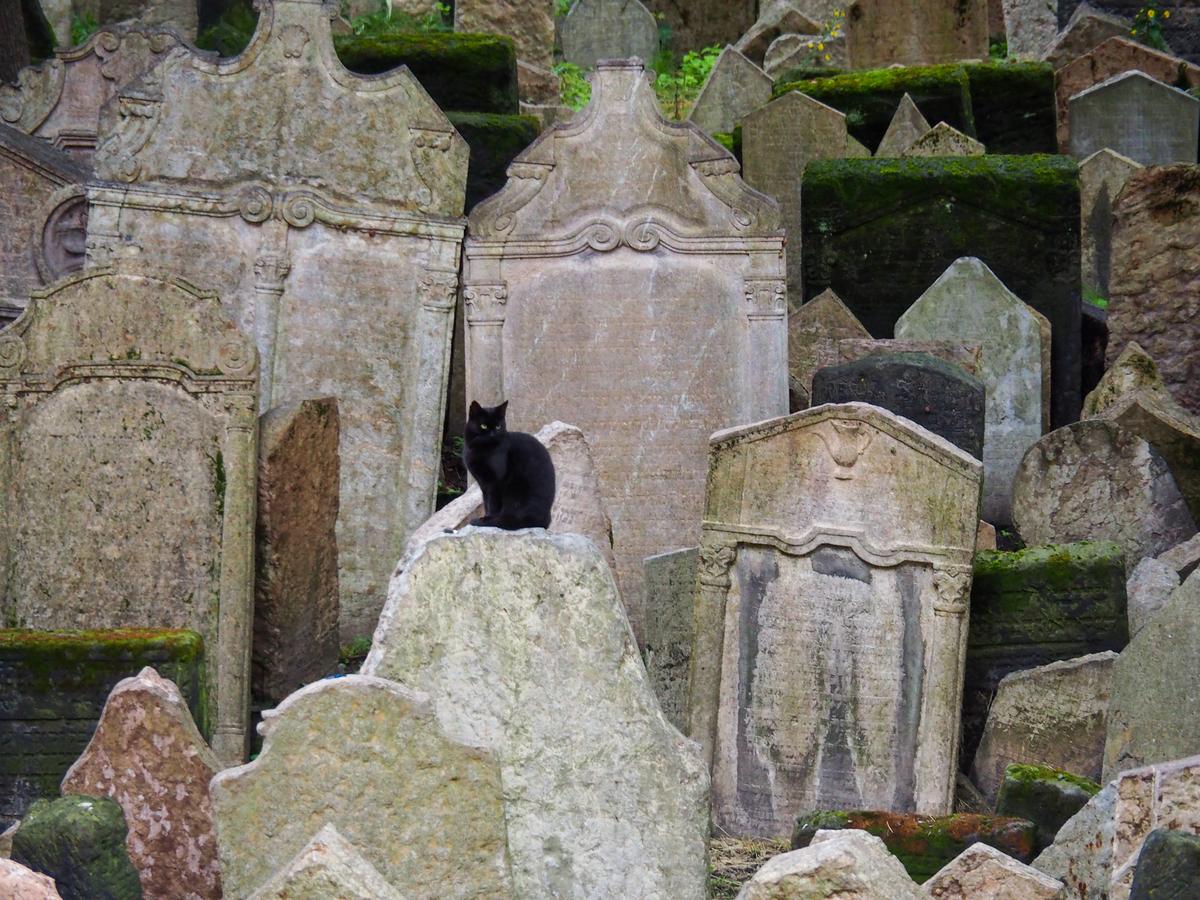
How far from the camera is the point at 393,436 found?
9.93 m

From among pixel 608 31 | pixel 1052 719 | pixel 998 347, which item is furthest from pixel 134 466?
pixel 608 31

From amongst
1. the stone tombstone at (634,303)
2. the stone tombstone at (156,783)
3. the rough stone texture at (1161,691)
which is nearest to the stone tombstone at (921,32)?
the stone tombstone at (634,303)

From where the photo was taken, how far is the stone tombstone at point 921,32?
61.8 ft

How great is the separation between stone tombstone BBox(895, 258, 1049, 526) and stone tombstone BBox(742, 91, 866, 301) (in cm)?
287

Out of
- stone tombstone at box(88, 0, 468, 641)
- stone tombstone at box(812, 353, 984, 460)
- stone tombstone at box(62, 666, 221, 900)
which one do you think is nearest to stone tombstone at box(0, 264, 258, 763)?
stone tombstone at box(88, 0, 468, 641)

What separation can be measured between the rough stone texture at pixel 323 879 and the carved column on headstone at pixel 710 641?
11.5 ft

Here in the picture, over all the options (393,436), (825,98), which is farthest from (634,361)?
(825,98)

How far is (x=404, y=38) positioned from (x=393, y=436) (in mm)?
4333

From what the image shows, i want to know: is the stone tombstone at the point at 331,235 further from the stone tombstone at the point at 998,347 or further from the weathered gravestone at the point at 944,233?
the weathered gravestone at the point at 944,233

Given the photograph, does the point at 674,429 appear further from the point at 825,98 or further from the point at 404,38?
the point at 825,98

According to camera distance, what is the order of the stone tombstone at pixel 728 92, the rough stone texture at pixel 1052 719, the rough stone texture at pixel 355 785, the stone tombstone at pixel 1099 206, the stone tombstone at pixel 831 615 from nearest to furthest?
the rough stone texture at pixel 355 785, the rough stone texture at pixel 1052 719, the stone tombstone at pixel 831 615, the stone tombstone at pixel 1099 206, the stone tombstone at pixel 728 92

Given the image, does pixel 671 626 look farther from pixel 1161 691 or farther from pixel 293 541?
pixel 1161 691

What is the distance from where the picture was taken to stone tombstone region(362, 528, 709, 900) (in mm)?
5293

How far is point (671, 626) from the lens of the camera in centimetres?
857
